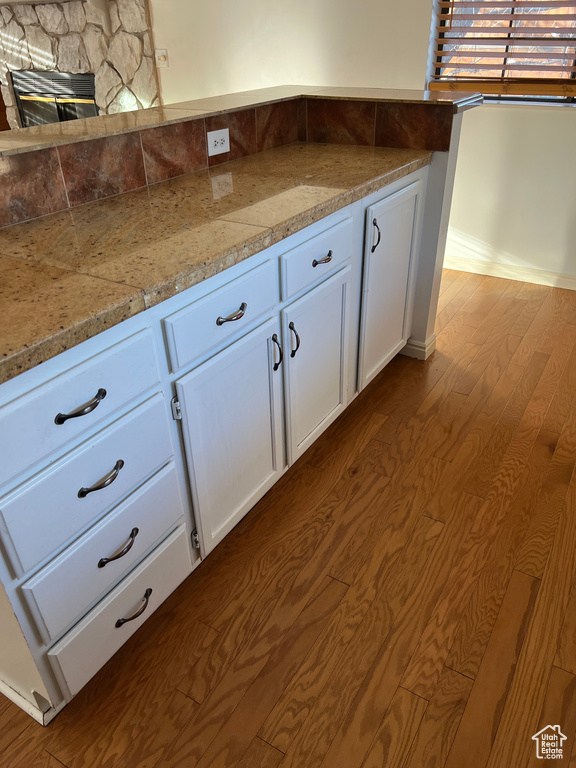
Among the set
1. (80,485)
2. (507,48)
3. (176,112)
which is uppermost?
(507,48)

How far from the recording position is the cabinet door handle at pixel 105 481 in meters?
1.05

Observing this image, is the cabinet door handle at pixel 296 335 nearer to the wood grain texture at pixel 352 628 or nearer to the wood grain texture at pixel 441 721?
the wood grain texture at pixel 352 628

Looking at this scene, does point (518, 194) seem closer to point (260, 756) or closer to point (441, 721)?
point (441, 721)

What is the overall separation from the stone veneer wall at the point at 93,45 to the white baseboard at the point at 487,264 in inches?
102

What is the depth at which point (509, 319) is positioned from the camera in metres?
2.95

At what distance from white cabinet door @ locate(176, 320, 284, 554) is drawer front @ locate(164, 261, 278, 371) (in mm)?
42

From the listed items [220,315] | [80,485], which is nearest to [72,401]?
[80,485]

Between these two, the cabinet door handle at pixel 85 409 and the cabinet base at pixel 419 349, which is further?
the cabinet base at pixel 419 349

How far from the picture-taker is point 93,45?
15.3ft

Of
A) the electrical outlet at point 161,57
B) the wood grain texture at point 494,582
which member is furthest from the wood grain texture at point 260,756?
the electrical outlet at point 161,57

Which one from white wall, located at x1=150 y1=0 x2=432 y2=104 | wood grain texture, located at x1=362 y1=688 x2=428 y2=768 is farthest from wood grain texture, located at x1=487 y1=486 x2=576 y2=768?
white wall, located at x1=150 y1=0 x2=432 y2=104

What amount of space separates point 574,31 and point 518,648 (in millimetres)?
2954

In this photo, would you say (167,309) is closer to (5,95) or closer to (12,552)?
(12,552)

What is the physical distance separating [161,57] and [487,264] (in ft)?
9.13
